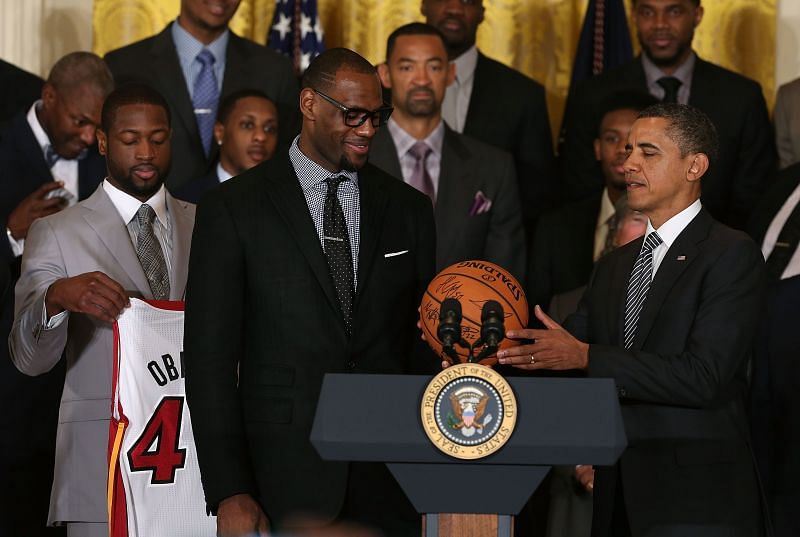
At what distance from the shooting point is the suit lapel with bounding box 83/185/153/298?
512 cm

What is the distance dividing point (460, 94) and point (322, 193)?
3.15 meters

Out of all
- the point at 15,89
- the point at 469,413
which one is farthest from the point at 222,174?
the point at 469,413

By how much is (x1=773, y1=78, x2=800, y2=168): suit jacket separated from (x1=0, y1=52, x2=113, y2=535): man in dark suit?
3475mm

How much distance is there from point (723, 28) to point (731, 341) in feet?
15.0

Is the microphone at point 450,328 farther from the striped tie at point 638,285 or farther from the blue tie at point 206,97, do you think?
the blue tie at point 206,97

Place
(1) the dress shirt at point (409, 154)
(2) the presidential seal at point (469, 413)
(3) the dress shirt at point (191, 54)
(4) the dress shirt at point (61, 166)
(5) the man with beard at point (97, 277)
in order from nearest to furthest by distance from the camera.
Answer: (2) the presidential seal at point (469, 413) < (5) the man with beard at point (97, 277) < (4) the dress shirt at point (61, 166) < (1) the dress shirt at point (409, 154) < (3) the dress shirt at point (191, 54)

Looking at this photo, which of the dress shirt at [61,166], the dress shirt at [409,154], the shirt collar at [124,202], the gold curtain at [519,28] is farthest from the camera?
the gold curtain at [519,28]

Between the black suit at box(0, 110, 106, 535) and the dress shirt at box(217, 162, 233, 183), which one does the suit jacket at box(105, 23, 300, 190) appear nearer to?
the dress shirt at box(217, 162, 233, 183)

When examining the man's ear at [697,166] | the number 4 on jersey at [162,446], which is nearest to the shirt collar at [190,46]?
the number 4 on jersey at [162,446]

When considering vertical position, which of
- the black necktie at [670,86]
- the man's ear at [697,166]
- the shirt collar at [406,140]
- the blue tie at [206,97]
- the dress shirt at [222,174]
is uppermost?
the black necktie at [670,86]

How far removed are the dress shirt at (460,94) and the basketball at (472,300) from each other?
338 centimetres

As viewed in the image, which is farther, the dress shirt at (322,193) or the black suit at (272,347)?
the dress shirt at (322,193)

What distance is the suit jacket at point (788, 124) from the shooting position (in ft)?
24.1

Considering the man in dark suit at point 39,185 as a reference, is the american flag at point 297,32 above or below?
above
